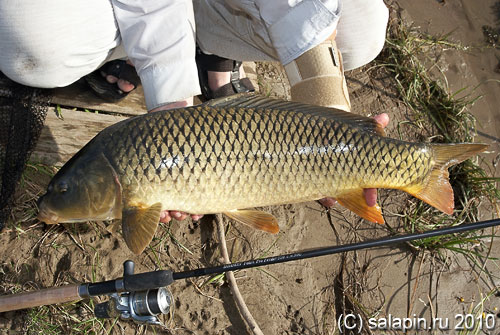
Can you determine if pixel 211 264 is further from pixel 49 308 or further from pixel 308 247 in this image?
pixel 49 308

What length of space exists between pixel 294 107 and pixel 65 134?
155 cm

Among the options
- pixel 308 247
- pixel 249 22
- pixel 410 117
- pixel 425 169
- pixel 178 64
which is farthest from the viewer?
pixel 410 117

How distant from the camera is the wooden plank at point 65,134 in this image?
2695mm

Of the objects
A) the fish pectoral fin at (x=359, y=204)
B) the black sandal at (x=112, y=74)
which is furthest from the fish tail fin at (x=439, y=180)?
the black sandal at (x=112, y=74)

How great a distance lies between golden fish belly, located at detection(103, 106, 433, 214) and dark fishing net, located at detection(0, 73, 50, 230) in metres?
0.83

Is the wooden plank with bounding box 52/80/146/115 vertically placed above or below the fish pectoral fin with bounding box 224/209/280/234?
below

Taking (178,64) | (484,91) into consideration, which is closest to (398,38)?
(484,91)

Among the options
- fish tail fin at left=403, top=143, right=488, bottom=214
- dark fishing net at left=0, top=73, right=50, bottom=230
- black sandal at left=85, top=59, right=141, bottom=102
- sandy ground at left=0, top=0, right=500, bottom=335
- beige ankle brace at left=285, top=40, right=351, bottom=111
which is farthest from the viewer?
black sandal at left=85, top=59, right=141, bottom=102

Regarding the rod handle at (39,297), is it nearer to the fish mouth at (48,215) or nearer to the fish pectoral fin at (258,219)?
the fish mouth at (48,215)

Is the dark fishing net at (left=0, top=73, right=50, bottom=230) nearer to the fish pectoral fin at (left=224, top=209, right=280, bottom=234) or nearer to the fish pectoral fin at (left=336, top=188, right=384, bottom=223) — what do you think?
the fish pectoral fin at (left=224, top=209, right=280, bottom=234)

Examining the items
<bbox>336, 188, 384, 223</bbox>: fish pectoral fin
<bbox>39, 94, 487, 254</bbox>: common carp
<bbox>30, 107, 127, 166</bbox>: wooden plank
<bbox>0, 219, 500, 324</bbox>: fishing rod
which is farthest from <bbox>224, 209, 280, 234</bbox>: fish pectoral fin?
<bbox>30, 107, 127, 166</bbox>: wooden plank

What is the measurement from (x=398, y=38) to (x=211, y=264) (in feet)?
8.72

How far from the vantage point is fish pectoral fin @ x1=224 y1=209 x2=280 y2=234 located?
2.14m

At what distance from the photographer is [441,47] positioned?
4.14m
